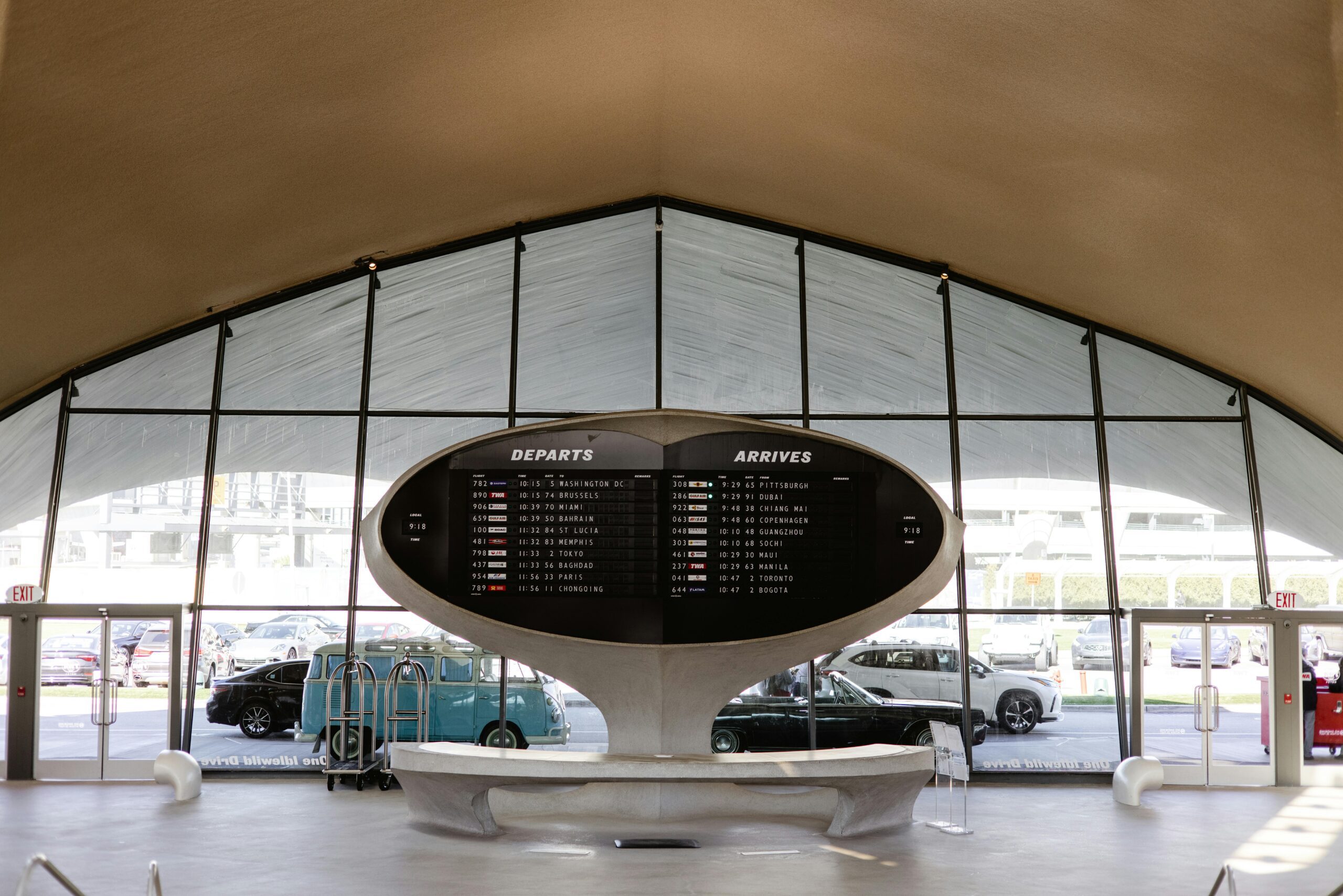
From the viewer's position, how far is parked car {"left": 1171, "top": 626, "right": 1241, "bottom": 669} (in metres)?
10.5

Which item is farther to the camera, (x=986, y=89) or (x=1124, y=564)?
(x=1124, y=564)

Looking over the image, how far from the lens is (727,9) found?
785 cm

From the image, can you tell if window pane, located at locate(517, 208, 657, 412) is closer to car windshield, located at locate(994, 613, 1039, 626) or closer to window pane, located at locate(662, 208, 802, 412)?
window pane, located at locate(662, 208, 802, 412)

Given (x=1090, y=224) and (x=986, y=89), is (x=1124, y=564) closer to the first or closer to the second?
(x=1090, y=224)

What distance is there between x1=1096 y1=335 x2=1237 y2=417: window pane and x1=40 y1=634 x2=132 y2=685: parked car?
980cm

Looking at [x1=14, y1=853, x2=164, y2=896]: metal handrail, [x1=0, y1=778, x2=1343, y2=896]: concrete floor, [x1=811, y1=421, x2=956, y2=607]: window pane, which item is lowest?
[x1=0, y1=778, x2=1343, y2=896]: concrete floor

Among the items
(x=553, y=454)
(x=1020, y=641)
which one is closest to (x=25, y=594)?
(x=553, y=454)

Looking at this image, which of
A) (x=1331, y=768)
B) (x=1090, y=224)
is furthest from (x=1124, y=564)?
(x=1090, y=224)

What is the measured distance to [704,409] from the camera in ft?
35.5

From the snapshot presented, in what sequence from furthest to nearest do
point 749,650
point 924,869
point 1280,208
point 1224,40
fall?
1. point 749,650
2. point 1280,208
3. point 924,869
4. point 1224,40

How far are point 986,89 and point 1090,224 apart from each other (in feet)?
6.32

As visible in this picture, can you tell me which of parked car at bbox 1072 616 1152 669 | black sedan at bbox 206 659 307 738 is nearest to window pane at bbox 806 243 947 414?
parked car at bbox 1072 616 1152 669

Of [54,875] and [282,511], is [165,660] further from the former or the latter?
[54,875]

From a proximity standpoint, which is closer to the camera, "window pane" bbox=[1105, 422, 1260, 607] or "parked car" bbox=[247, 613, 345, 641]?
"parked car" bbox=[247, 613, 345, 641]
